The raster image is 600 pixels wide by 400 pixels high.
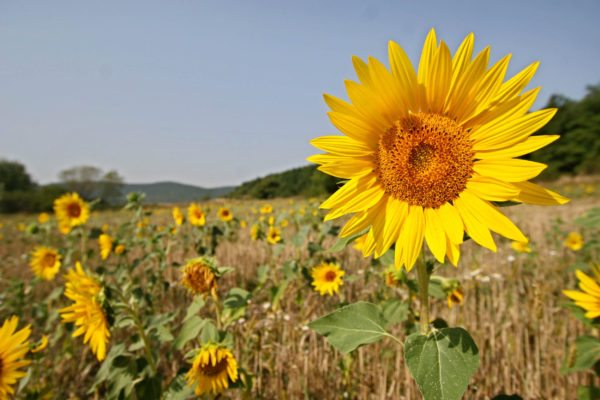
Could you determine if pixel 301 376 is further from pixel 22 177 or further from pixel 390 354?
pixel 22 177

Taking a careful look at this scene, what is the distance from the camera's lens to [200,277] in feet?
4.98

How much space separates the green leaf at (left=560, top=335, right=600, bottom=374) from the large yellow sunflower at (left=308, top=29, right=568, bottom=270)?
1008 mm

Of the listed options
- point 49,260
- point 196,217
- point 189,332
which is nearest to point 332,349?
point 189,332

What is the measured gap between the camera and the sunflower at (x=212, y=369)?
1396mm

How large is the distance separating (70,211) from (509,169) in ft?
15.4

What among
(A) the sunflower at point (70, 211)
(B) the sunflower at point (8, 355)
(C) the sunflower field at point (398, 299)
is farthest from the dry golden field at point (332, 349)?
(B) the sunflower at point (8, 355)

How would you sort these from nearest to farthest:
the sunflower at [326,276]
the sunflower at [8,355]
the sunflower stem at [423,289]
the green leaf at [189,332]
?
the sunflower stem at [423,289], the sunflower at [8,355], the green leaf at [189,332], the sunflower at [326,276]

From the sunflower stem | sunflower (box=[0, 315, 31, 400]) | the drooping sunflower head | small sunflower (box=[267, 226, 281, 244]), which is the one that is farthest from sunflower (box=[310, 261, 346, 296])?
sunflower (box=[0, 315, 31, 400])

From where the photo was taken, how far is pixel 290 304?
324cm

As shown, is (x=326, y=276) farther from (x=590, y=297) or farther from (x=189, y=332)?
Result: (x=590, y=297)

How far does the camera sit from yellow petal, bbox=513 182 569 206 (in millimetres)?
818

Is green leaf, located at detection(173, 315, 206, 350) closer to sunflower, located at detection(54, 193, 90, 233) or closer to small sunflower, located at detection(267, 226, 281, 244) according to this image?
small sunflower, located at detection(267, 226, 281, 244)

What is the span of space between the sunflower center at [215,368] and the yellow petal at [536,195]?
1.42 meters

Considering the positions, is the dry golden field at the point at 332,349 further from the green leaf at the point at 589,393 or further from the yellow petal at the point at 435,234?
the yellow petal at the point at 435,234
